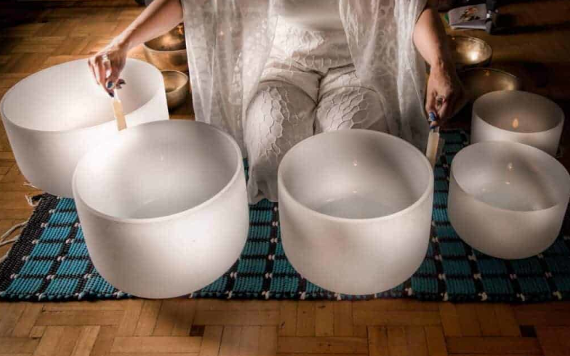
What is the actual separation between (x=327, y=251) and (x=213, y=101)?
1.58 ft

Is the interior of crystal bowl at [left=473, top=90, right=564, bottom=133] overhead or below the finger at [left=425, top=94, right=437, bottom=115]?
below

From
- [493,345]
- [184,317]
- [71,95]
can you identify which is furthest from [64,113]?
[493,345]

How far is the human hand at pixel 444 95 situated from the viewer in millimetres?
845

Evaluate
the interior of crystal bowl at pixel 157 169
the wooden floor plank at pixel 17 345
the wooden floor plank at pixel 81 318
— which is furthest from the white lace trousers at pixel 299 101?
the wooden floor plank at pixel 17 345

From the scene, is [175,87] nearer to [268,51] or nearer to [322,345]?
[268,51]

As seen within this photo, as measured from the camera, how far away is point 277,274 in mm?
898

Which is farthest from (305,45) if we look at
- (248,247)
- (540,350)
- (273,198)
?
(540,350)

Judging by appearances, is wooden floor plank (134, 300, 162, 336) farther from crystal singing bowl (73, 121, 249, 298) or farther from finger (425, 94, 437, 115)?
finger (425, 94, 437, 115)

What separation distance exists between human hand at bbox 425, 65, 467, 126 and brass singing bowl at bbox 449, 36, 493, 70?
559 millimetres

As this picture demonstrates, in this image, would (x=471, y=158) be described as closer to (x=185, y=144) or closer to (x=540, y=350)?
(x=540, y=350)

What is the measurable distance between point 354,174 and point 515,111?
0.41 meters

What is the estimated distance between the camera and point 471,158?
1.00 metres

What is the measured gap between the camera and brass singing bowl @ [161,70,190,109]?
4.32 feet

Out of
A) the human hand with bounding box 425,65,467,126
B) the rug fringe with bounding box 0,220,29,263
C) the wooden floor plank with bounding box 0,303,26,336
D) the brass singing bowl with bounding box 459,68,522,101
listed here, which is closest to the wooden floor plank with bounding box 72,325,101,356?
the wooden floor plank with bounding box 0,303,26,336
